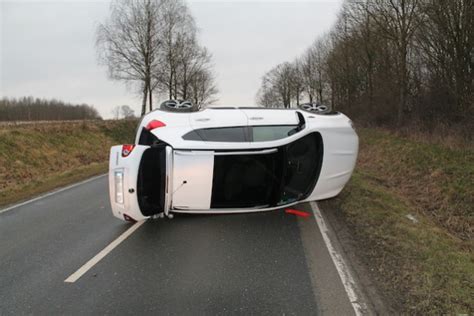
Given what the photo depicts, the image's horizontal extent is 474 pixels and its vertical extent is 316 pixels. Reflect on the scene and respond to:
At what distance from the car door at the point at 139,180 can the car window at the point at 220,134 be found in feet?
1.51

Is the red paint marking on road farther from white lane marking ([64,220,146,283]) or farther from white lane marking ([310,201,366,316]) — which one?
white lane marking ([64,220,146,283])

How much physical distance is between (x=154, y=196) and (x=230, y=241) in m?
1.35

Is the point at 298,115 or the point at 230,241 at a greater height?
the point at 298,115

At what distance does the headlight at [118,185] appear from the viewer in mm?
5129

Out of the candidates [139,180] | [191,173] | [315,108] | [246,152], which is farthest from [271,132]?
[139,180]

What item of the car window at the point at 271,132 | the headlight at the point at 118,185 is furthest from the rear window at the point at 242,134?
the headlight at the point at 118,185

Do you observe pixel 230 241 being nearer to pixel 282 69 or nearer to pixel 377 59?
pixel 377 59

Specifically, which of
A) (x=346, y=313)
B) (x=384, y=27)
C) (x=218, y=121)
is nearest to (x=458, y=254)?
(x=346, y=313)

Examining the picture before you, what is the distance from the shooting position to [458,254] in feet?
15.0

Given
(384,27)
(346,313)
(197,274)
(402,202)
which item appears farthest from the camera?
(384,27)

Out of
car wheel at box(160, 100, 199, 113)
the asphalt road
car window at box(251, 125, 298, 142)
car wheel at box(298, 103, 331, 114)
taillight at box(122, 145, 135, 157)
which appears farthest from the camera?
car wheel at box(298, 103, 331, 114)

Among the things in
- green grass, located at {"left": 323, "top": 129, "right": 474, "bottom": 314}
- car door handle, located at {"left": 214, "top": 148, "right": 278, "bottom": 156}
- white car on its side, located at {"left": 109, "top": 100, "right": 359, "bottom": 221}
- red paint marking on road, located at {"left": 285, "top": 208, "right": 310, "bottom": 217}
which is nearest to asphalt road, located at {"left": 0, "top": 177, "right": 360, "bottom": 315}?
red paint marking on road, located at {"left": 285, "top": 208, "right": 310, "bottom": 217}

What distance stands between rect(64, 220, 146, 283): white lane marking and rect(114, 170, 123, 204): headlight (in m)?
0.63

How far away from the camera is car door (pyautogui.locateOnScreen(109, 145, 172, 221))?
16.8 ft
